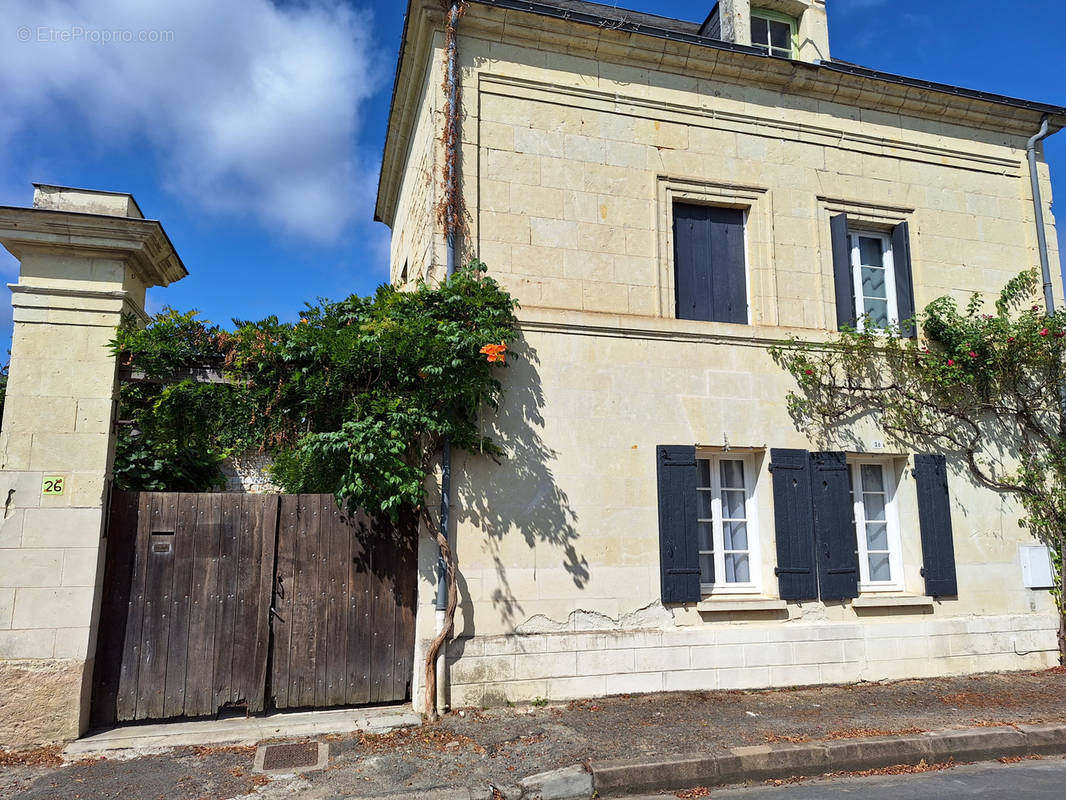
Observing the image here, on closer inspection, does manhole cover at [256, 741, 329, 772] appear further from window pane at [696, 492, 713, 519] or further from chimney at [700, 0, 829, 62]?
chimney at [700, 0, 829, 62]

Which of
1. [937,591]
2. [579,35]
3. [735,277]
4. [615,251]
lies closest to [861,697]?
[937,591]

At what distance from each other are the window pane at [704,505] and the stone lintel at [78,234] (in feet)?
17.3

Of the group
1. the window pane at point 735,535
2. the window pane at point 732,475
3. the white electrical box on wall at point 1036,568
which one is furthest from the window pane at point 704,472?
the white electrical box on wall at point 1036,568

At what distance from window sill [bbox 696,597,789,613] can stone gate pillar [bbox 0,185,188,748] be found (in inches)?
200

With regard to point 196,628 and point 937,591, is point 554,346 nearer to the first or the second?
point 196,628

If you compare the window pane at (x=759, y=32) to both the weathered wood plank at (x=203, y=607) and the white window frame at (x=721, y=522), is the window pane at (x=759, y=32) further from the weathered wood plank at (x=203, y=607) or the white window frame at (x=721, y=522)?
the weathered wood plank at (x=203, y=607)

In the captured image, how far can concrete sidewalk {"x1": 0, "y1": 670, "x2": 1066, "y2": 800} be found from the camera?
452 centimetres

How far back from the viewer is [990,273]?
26.9 ft

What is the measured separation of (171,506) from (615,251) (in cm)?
457

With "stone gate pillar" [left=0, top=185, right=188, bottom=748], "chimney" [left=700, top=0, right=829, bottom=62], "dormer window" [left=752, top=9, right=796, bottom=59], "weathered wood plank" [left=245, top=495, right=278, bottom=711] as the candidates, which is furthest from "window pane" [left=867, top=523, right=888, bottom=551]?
"stone gate pillar" [left=0, top=185, right=188, bottom=748]

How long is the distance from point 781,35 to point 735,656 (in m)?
6.98

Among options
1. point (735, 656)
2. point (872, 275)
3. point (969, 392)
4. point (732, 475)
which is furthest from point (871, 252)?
point (735, 656)

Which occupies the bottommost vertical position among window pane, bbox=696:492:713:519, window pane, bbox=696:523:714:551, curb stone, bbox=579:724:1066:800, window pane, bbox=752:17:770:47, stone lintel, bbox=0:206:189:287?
curb stone, bbox=579:724:1066:800

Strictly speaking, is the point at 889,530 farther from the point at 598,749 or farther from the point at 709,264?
the point at 598,749
